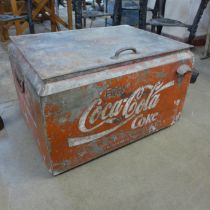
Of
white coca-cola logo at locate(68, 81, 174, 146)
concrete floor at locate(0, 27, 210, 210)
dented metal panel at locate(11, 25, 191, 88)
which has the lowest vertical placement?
concrete floor at locate(0, 27, 210, 210)

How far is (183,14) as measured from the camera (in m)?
2.81

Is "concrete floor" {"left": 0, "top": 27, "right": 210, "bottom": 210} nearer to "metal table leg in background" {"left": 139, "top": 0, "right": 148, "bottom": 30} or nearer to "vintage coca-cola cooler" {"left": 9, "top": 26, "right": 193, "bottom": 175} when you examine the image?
"vintage coca-cola cooler" {"left": 9, "top": 26, "right": 193, "bottom": 175}

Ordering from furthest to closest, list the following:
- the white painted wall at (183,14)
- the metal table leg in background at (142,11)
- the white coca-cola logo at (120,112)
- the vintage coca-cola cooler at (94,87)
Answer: the white painted wall at (183,14) < the metal table leg in background at (142,11) < the white coca-cola logo at (120,112) < the vintage coca-cola cooler at (94,87)

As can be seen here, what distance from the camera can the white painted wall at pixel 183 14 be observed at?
2.73 metres

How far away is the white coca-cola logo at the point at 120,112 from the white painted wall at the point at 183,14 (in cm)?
195

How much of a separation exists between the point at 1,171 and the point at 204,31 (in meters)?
2.95

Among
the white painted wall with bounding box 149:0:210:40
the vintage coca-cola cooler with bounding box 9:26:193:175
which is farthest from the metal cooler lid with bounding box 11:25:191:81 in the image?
the white painted wall with bounding box 149:0:210:40

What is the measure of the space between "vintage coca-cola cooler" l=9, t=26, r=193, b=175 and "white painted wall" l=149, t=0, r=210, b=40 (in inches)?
68.9

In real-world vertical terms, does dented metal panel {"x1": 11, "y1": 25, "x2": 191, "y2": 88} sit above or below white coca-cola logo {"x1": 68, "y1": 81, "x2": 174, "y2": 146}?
above

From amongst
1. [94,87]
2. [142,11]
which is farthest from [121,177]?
[142,11]

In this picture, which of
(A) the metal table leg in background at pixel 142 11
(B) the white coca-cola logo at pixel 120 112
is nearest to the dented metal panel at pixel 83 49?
(B) the white coca-cola logo at pixel 120 112

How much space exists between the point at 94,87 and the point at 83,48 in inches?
11.5

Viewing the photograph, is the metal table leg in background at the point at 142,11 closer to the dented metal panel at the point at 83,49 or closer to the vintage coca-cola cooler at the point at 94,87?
the dented metal panel at the point at 83,49

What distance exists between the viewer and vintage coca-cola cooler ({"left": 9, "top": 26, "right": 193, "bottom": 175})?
90 cm
